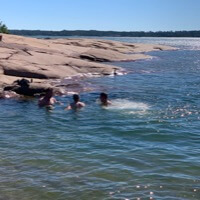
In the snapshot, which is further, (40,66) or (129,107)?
(40,66)

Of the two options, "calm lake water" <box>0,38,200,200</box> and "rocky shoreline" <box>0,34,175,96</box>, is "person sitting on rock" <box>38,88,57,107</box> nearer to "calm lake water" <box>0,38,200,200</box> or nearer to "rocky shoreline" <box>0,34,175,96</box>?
"calm lake water" <box>0,38,200,200</box>

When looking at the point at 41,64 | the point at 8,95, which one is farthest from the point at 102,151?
the point at 41,64

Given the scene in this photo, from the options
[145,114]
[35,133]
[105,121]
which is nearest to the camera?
[35,133]

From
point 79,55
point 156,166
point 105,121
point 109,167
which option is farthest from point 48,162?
point 79,55

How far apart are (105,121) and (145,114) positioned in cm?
170

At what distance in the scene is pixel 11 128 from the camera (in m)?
12.6

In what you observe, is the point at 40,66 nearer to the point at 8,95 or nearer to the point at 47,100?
the point at 8,95

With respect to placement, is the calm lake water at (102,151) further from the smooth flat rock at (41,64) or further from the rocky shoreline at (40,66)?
the smooth flat rock at (41,64)

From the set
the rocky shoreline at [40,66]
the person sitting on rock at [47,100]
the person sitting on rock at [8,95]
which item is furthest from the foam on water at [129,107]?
the person sitting on rock at [8,95]

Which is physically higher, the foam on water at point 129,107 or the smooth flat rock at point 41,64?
the smooth flat rock at point 41,64

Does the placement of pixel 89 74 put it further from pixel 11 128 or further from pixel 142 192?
pixel 142 192

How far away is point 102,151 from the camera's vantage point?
10.1 m

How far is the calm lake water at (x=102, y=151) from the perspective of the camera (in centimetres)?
774

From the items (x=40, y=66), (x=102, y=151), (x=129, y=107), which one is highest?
(x=40, y=66)
